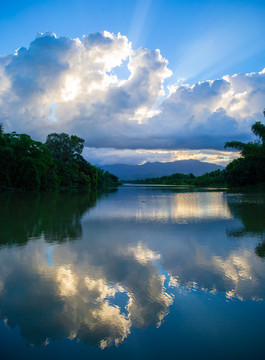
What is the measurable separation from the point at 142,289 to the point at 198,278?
1.24 meters

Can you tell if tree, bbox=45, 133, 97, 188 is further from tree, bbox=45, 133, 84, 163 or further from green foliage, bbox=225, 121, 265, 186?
green foliage, bbox=225, 121, 265, 186

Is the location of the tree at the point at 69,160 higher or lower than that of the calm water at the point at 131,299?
higher

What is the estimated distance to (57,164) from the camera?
221 ft

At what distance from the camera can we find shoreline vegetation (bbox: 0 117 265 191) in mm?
41312

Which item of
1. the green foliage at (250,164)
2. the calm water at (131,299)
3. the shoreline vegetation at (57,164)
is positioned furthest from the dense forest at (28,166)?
the green foliage at (250,164)

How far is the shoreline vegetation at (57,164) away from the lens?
4131 cm

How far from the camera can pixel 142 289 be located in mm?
4668

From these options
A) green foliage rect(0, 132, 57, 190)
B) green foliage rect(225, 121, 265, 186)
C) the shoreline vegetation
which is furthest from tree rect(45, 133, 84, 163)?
green foliage rect(225, 121, 265, 186)

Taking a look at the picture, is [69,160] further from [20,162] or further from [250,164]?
[250,164]

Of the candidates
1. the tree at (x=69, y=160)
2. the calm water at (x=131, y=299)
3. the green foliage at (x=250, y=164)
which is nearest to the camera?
the calm water at (x=131, y=299)

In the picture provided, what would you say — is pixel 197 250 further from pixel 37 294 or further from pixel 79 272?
pixel 37 294

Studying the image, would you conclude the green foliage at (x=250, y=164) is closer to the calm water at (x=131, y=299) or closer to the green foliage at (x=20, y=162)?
the green foliage at (x=20, y=162)

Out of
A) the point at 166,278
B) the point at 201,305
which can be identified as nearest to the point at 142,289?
the point at 166,278

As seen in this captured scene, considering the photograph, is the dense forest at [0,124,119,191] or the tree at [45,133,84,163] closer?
the dense forest at [0,124,119,191]
